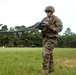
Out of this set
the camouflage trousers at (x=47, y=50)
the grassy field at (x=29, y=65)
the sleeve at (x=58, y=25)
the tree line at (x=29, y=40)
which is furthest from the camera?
the tree line at (x=29, y=40)

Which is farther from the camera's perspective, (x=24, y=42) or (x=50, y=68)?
(x=24, y=42)

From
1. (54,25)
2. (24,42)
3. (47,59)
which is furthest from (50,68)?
(24,42)

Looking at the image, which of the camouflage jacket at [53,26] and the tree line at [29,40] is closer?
the camouflage jacket at [53,26]

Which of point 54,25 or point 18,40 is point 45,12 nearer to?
point 54,25

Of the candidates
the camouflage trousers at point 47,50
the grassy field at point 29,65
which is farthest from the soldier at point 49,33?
the grassy field at point 29,65

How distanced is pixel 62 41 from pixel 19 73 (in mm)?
113758

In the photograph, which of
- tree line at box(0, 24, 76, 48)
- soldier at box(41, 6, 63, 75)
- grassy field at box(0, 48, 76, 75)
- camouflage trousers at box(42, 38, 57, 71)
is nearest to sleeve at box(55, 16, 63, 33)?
soldier at box(41, 6, 63, 75)

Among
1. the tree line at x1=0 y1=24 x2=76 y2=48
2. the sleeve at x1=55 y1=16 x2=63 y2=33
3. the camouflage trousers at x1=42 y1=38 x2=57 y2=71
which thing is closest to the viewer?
the sleeve at x1=55 y1=16 x2=63 y2=33

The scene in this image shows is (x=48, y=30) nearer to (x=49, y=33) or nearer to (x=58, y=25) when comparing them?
(x=49, y=33)

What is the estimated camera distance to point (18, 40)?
11069cm

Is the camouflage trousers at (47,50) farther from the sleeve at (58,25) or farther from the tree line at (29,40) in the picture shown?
the tree line at (29,40)

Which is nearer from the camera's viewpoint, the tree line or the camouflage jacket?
the camouflage jacket

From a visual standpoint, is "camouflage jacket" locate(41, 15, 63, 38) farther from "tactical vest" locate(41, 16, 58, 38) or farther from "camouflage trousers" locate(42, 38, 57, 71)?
"camouflage trousers" locate(42, 38, 57, 71)

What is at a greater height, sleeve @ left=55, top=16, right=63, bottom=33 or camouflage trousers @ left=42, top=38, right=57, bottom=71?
sleeve @ left=55, top=16, right=63, bottom=33
